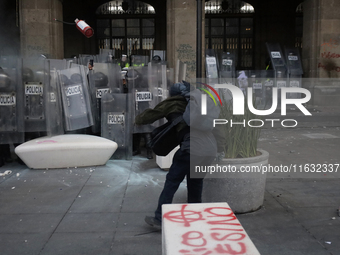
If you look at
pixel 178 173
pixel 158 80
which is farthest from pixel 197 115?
pixel 158 80

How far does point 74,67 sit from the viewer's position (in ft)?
25.7

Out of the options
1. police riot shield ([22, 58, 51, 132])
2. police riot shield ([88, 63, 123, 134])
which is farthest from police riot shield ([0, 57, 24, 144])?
police riot shield ([88, 63, 123, 134])

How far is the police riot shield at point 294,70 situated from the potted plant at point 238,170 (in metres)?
11.6

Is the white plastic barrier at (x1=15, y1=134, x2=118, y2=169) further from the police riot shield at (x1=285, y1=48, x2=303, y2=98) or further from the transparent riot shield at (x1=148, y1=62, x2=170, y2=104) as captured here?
the police riot shield at (x1=285, y1=48, x2=303, y2=98)

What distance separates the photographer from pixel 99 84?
824 centimetres

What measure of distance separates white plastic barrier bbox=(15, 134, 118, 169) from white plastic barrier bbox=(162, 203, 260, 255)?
3.91 m

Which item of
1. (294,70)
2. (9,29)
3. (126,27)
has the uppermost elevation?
(126,27)

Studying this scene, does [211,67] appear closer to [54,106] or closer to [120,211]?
[54,106]

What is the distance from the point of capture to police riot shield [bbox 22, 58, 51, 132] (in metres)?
7.35

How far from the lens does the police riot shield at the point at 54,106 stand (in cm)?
747

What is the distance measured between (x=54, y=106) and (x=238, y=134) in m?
4.10

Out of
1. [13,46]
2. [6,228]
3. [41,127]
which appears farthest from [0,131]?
[13,46]

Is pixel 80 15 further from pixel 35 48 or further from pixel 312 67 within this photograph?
pixel 312 67

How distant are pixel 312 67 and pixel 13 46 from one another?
11912mm
